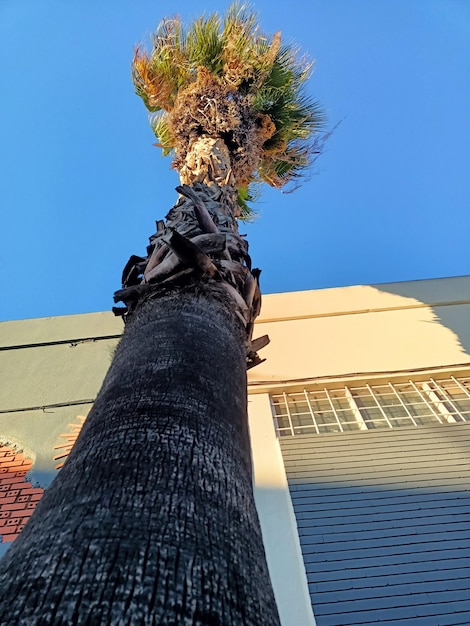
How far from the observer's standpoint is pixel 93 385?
7078 millimetres

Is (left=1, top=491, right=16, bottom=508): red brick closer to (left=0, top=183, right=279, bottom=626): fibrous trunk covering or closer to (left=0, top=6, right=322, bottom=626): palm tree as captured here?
(left=0, top=6, right=322, bottom=626): palm tree

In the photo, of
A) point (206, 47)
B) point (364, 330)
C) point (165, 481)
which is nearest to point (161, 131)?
point (206, 47)

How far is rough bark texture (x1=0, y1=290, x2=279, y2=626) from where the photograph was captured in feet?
2.56

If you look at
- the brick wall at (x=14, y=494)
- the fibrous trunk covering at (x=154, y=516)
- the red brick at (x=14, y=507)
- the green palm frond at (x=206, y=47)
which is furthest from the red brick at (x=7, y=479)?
the green palm frond at (x=206, y=47)

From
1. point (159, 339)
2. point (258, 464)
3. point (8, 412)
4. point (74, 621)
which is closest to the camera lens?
point (74, 621)

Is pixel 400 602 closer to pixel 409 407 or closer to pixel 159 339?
pixel 409 407

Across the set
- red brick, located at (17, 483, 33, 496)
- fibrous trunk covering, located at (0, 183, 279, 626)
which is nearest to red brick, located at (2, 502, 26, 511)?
red brick, located at (17, 483, 33, 496)

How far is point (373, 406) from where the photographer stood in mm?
6336

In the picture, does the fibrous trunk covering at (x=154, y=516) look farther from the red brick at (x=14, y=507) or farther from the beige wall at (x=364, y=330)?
the beige wall at (x=364, y=330)

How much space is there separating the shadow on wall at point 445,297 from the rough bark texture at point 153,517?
22.9 feet

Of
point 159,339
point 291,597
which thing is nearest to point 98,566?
point 159,339

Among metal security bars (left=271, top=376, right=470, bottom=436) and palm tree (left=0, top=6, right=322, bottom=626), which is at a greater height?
metal security bars (left=271, top=376, right=470, bottom=436)

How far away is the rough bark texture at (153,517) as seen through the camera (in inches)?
30.7

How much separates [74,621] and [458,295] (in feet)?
29.2
